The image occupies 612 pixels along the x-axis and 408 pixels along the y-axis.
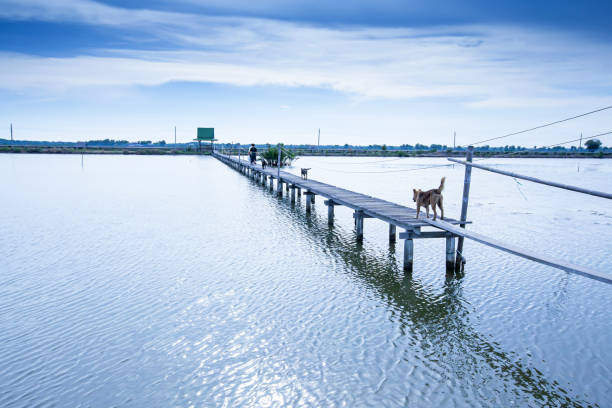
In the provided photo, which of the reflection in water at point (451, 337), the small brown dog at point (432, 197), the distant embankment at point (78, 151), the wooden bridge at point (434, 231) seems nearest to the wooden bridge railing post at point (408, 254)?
the wooden bridge at point (434, 231)

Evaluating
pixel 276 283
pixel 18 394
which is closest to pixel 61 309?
pixel 18 394

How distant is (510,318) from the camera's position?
8.60 m

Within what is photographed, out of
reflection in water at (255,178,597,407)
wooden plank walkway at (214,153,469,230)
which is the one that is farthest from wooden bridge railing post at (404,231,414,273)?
wooden plank walkway at (214,153,469,230)

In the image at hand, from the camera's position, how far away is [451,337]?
25.7 ft

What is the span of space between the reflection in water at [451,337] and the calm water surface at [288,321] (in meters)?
0.04

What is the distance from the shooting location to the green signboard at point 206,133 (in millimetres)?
94500

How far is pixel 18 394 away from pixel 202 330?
2861 millimetres

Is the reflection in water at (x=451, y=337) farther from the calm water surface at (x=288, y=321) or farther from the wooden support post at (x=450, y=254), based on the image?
the wooden support post at (x=450, y=254)

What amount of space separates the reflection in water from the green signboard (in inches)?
3386

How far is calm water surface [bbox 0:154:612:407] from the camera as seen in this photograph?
6.08 metres

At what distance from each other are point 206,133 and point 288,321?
300ft

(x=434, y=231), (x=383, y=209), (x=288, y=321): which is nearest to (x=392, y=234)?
(x=383, y=209)

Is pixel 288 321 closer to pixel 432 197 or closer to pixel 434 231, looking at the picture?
pixel 432 197

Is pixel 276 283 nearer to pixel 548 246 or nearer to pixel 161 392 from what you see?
pixel 161 392
